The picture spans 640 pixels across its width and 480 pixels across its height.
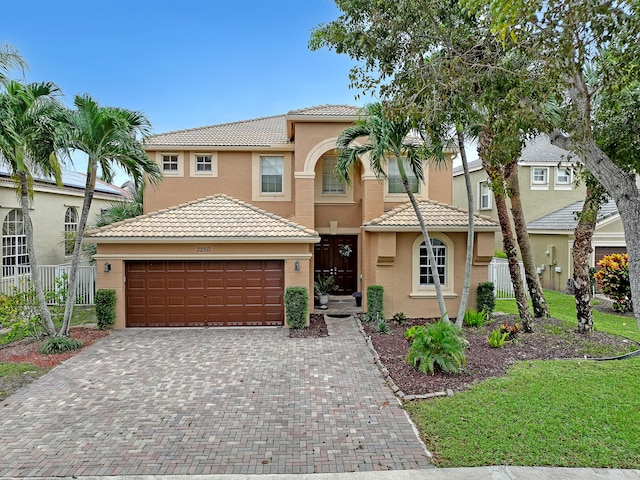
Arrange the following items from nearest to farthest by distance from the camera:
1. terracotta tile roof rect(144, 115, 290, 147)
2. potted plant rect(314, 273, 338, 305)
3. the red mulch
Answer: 1. the red mulch
2. potted plant rect(314, 273, 338, 305)
3. terracotta tile roof rect(144, 115, 290, 147)

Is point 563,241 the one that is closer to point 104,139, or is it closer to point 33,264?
point 104,139

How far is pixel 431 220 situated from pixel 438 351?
655 cm

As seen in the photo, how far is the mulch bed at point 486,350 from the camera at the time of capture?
8.65 m

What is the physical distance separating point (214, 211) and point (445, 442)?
11448 millimetres

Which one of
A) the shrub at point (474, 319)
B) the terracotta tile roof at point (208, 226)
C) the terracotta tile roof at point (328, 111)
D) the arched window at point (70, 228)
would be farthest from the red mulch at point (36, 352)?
the shrub at point (474, 319)

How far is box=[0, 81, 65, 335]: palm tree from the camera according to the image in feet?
31.8

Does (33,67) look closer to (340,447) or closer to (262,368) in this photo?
(262,368)

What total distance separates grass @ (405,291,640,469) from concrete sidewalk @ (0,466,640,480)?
14cm

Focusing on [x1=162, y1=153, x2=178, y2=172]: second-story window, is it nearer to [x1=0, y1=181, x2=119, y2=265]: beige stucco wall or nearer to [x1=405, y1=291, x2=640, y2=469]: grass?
[x1=0, y1=181, x2=119, y2=265]: beige stucco wall

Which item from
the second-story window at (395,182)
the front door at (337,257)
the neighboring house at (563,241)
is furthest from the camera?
the neighboring house at (563,241)

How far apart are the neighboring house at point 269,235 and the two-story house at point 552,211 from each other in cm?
756

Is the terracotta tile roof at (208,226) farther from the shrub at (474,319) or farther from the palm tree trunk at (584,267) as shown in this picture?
the palm tree trunk at (584,267)

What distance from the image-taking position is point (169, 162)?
59.1 feet

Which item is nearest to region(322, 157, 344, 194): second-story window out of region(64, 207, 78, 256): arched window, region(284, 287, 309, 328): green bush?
region(284, 287, 309, 328): green bush
